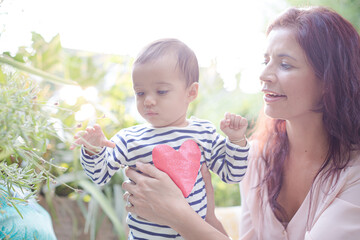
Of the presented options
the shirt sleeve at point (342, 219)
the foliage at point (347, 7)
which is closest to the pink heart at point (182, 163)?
the shirt sleeve at point (342, 219)

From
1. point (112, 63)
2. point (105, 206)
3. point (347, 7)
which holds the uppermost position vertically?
point (347, 7)

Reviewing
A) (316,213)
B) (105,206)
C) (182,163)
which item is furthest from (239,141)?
(105,206)

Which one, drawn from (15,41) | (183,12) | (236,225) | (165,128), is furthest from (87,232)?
(183,12)

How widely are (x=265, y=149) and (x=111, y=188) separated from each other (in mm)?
855

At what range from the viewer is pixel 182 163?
3.13 feet

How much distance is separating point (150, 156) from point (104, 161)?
0.13 metres

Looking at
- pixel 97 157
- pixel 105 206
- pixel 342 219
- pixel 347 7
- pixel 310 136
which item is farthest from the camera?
pixel 347 7

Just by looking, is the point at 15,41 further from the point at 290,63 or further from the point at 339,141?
the point at 339,141

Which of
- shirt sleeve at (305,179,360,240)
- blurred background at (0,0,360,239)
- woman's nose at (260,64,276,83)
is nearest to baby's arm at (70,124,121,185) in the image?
blurred background at (0,0,360,239)

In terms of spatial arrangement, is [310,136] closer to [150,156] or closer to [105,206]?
[150,156]

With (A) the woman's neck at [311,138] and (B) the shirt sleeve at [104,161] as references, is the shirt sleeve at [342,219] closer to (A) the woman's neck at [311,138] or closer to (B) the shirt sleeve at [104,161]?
(A) the woman's neck at [311,138]

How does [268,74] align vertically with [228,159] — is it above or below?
above

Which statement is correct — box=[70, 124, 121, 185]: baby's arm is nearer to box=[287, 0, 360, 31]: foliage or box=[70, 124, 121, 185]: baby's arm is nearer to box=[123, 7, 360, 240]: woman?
box=[123, 7, 360, 240]: woman

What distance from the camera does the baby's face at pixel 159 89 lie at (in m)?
0.91
